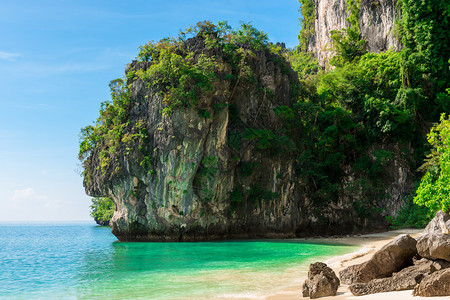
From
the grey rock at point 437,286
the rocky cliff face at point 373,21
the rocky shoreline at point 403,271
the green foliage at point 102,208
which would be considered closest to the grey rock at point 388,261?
the rocky shoreline at point 403,271

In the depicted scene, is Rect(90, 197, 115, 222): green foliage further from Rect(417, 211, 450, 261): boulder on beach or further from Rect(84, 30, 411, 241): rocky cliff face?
Rect(417, 211, 450, 261): boulder on beach

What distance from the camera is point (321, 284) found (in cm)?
586

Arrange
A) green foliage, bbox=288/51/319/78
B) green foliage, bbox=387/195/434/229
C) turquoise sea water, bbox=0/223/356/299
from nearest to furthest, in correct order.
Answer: turquoise sea water, bbox=0/223/356/299 → green foliage, bbox=387/195/434/229 → green foliage, bbox=288/51/319/78

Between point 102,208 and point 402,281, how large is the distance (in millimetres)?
58596

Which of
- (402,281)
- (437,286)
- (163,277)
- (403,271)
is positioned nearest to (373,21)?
(163,277)

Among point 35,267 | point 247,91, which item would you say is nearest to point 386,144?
point 247,91

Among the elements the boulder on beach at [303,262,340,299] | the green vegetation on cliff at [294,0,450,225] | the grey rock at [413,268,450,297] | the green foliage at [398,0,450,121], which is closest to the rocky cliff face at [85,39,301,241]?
the green vegetation on cliff at [294,0,450,225]

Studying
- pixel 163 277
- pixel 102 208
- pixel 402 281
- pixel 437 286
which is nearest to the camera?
pixel 437 286

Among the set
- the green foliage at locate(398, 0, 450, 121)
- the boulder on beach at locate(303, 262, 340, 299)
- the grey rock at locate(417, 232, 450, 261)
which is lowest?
the boulder on beach at locate(303, 262, 340, 299)

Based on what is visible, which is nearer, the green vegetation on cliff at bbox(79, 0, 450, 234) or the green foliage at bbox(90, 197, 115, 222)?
the green vegetation on cliff at bbox(79, 0, 450, 234)

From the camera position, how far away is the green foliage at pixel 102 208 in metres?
56.0

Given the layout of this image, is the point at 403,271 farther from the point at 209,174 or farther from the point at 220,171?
the point at 220,171

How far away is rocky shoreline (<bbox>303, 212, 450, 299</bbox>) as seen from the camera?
497 centimetres

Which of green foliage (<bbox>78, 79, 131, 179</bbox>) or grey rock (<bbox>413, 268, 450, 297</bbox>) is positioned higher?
green foliage (<bbox>78, 79, 131, 179</bbox>)
